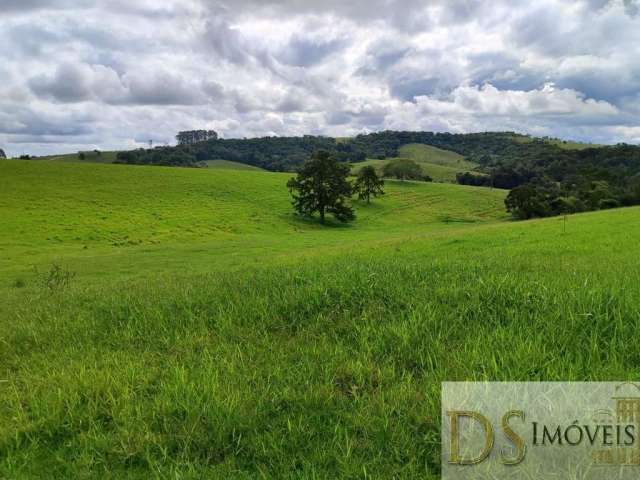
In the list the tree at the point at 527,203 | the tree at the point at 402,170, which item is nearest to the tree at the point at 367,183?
the tree at the point at 527,203

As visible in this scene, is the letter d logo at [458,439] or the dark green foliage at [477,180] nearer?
the letter d logo at [458,439]

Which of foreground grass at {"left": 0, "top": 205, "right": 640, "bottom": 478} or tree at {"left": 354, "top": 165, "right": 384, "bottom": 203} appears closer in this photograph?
foreground grass at {"left": 0, "top": 205, "right": 640, "bottom": 478}

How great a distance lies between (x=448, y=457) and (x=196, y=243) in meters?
44.9

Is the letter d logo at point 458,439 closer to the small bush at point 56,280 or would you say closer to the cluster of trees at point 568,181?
the small bush at point 56,280

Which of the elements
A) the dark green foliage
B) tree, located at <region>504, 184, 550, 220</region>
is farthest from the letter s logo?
the dark green foliage

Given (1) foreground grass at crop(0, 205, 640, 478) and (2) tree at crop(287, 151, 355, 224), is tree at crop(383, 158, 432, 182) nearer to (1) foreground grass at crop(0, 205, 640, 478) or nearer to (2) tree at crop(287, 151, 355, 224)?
(2) tree at crop(287, 151, 355, 224)

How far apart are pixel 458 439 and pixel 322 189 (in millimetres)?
69116

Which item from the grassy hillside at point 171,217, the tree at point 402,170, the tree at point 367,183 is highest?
the tree at point 402,170

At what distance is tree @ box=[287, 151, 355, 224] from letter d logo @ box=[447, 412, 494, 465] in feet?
223

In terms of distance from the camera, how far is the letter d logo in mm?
3217

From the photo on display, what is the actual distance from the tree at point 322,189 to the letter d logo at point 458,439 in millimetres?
68030

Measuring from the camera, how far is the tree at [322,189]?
7219cm

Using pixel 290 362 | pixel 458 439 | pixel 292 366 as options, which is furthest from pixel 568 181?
pixel 458 439

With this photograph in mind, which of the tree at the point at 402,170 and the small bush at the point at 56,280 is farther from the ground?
the tree at the point at 402,170
